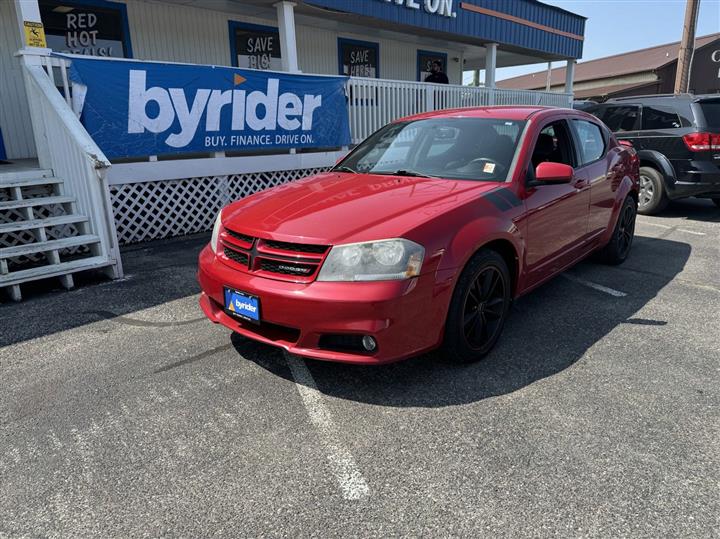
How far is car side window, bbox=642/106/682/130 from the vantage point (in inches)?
311

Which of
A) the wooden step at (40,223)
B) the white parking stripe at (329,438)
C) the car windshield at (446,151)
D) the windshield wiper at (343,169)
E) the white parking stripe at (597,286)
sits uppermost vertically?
the car windshield at (446,151)

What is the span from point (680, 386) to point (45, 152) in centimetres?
654

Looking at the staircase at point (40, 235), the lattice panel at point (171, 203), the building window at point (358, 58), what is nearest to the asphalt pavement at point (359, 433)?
the staircase at point (40, 235)

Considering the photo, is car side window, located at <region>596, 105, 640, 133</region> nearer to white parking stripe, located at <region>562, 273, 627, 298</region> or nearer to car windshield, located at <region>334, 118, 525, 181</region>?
white parking stripe, located at <region>562, 273, 627, 298</region>

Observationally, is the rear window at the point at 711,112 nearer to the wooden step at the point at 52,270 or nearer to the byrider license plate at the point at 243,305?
the byrider license plate at the point at 243,305

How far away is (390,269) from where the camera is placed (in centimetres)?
271

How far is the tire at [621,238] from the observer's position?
5305mm

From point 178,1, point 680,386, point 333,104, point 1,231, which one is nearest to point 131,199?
point 1,231

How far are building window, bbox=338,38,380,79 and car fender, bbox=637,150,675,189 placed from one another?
7242 mm

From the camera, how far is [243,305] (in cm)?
296

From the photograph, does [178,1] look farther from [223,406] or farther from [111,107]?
[223,406]

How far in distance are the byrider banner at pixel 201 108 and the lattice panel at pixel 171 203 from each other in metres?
0.48

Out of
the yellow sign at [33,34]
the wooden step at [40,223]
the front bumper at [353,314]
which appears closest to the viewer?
the front bumper at [353,314]

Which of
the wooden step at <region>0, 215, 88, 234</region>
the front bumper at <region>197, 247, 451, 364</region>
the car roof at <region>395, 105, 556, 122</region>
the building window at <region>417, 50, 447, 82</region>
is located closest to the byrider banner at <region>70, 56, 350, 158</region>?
the wooden step at <region>0, 215, 88, 234</region>
